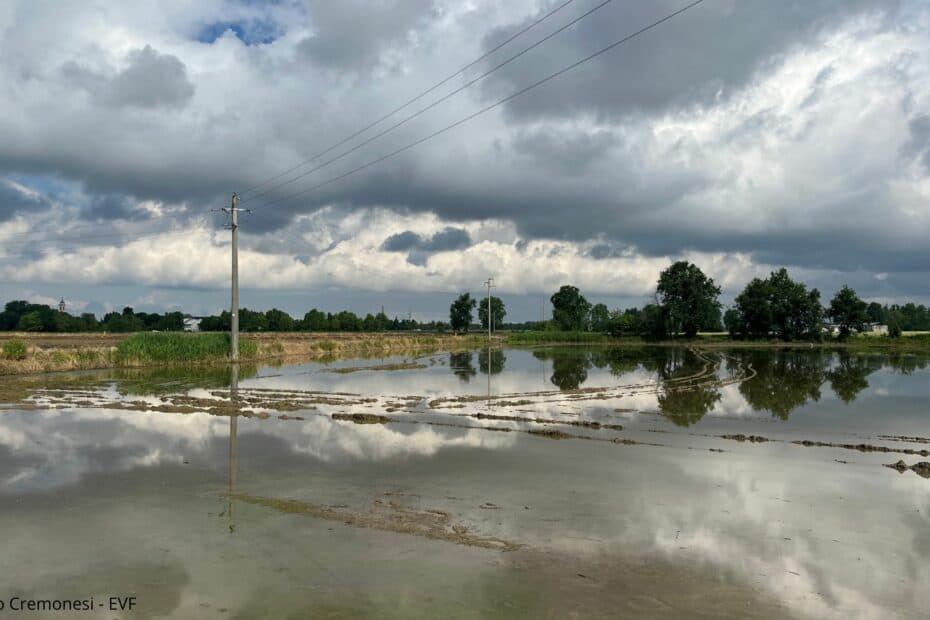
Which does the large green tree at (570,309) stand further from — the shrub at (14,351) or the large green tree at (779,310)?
the shrub at (14,351)

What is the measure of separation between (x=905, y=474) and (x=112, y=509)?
13485 millimetres

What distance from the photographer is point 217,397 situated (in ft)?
75.8

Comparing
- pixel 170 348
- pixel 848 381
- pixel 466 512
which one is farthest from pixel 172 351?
pixel 848 381

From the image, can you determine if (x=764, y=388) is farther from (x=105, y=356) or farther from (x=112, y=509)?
(x=105, y=356)

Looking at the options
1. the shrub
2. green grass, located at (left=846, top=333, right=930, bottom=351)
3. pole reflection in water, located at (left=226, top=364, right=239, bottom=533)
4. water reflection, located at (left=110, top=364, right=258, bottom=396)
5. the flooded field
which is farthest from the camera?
green grass, located at (left=846, top=333, right=930, bottom=351)

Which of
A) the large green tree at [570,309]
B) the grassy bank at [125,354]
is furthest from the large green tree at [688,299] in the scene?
the grassy bank at [125,354]

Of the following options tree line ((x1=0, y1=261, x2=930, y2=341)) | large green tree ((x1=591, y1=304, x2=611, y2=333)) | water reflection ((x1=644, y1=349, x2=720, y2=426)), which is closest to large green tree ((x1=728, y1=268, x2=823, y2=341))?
tree line ((x1=0, y1=261, x2=930, y2=341))

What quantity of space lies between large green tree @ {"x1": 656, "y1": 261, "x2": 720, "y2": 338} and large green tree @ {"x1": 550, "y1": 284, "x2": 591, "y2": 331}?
32.8 metres

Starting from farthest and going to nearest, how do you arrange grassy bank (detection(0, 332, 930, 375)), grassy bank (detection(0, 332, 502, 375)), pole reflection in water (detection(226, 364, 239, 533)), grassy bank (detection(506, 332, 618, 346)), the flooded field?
grassy bank (detection(506, 332, 618, 346))
grassy bank (detection(0, 332, 930, 375))
grassy bank (detection(0, 332, 502, 375))
pole reflection in water (detection(226, 364, 239, 533))
the flooded field

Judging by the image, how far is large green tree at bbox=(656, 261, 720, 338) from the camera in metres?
99.1

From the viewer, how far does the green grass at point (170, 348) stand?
38.8m

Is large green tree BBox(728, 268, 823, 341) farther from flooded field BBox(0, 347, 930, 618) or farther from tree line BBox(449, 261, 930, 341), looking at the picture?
flooded field BBox(0, 347, 930, 618)

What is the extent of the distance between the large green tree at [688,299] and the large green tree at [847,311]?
16527 mm

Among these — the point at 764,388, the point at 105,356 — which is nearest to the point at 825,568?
the point at 764,388
